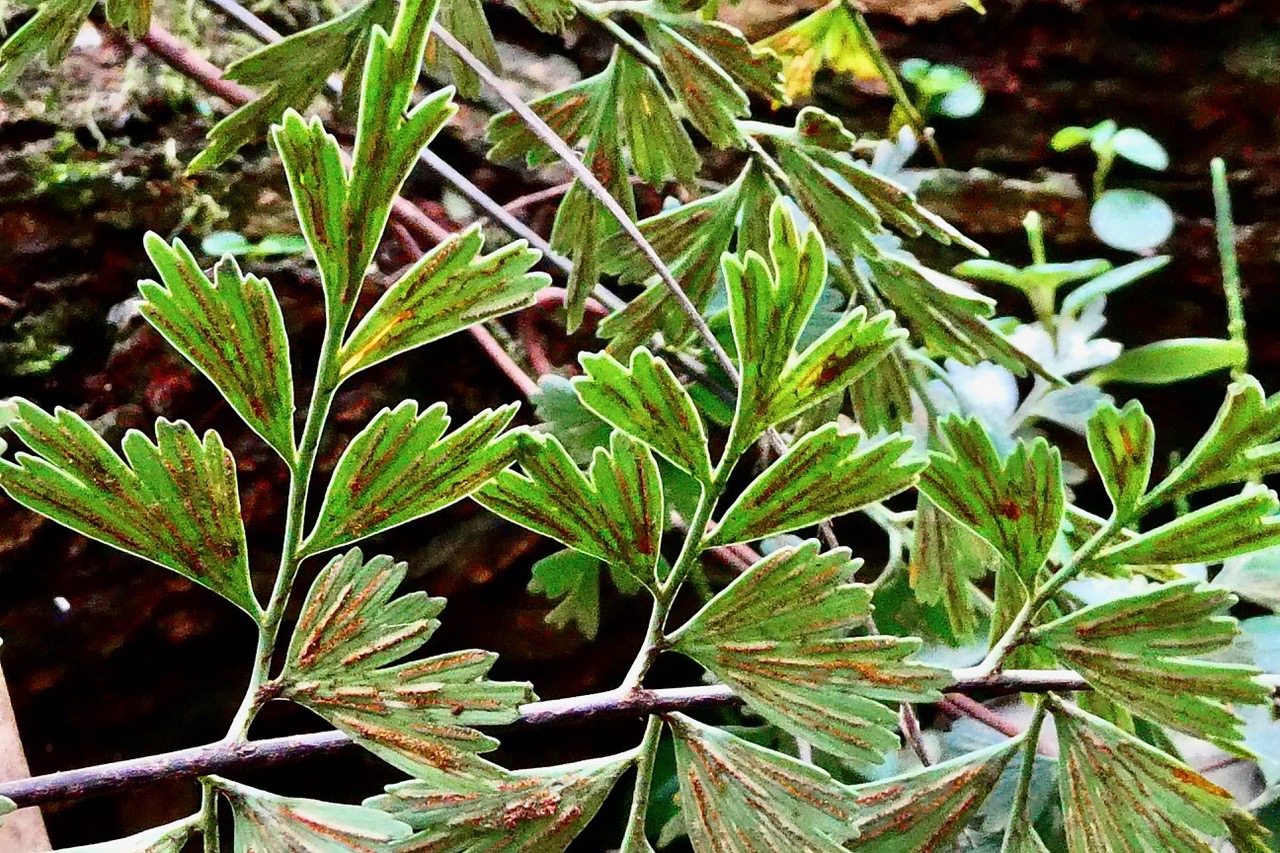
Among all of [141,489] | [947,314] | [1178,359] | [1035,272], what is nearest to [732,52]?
[947,314]

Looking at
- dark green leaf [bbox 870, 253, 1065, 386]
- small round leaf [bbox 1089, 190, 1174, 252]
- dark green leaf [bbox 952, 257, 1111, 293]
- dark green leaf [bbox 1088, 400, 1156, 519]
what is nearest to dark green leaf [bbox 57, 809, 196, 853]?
dark green leaf [bbox 1088, 400, 1156, 519]

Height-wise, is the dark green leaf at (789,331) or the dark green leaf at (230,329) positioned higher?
the dark green leaf at (230,329)

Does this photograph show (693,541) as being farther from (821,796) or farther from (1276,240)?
(1276,240)

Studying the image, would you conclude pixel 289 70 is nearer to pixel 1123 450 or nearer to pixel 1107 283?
pixel 1123 450

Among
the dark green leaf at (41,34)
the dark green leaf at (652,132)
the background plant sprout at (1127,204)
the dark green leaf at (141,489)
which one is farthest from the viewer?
the background plant sprout at (1127,204)

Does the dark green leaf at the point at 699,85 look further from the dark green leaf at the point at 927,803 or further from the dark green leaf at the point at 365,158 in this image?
the dark green leaf at the point at 927,803

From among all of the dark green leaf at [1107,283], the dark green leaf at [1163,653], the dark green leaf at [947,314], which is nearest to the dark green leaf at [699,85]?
the dark green leaf at [947,314]
